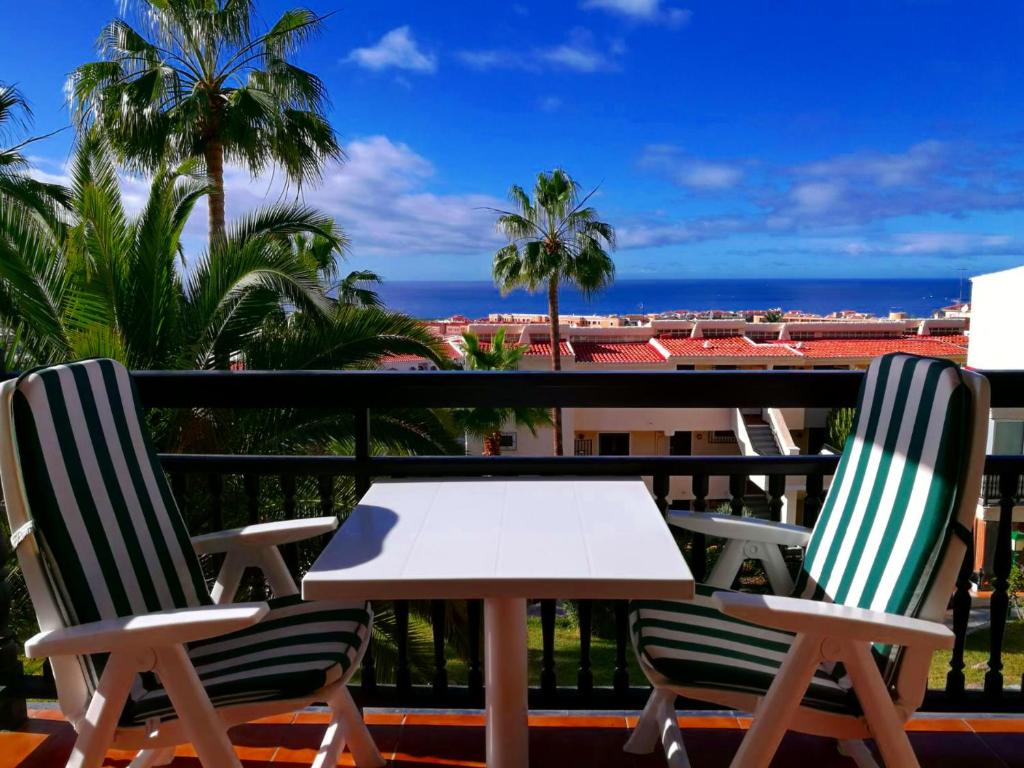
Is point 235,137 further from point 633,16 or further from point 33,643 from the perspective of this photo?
point 633,16

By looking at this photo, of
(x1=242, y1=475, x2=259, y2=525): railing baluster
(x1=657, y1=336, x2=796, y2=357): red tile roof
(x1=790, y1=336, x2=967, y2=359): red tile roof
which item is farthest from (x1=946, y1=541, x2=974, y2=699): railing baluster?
(x1=790, y1=336, x2=967, y2=359): red tile roof

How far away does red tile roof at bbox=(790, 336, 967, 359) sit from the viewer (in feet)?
107

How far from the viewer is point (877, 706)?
1548 mm

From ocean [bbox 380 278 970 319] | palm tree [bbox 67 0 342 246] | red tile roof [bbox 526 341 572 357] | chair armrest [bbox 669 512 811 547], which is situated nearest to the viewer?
chair armrest [bbox 669 512 811 547]

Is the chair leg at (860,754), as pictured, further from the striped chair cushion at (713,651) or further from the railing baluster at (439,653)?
the railing baluster at (439,653)

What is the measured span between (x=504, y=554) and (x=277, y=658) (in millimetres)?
621

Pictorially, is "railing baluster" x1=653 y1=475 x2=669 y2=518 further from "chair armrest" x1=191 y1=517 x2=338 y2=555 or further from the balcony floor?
"chair armrest" x1=191 y1=517 x2=338 y2=555

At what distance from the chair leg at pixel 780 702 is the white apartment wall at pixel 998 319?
2400cm

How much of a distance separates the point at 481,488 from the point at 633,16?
7450cm

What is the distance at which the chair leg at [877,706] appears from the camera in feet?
4.96

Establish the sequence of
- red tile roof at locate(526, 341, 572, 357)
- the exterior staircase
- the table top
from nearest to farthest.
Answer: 1. the table top
2. the exterior staircase
3. red tile roof at locate(526, 341, 572, 357)

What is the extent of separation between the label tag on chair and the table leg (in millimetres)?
952

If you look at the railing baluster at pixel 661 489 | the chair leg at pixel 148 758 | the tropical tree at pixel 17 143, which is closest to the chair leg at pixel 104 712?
the chair leg at pixel 148 758

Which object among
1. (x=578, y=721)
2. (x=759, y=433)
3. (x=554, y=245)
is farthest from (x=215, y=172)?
(x=759, y=433)
